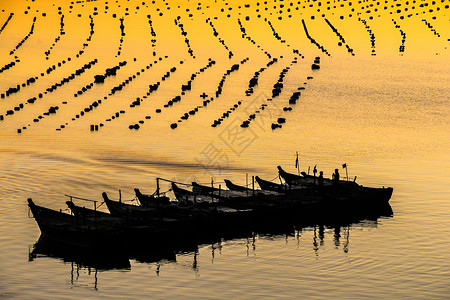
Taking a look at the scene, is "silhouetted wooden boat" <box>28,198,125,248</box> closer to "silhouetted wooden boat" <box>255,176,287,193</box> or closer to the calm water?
the calm water

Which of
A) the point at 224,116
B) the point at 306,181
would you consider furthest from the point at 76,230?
the point at 224,116

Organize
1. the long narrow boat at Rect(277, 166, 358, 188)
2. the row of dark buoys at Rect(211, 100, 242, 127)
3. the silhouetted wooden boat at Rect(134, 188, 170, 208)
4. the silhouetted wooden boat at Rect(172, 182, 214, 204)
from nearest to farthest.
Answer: the silhouetted wooden boat at Rect(134, 188, 170, 208) < the silhouetted wooden boat at Rect(172, 182, 214, 204) < the long narrow boat at Rect(277, 166, 358, 188) < the row of dark buoys at Rect(211, 100, 242, 127)

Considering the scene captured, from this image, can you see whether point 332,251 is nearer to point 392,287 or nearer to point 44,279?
point 392,287

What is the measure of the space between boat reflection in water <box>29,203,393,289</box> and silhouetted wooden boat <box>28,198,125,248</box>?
0.70 meters

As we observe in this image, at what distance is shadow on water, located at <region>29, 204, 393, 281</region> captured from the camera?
307 feet

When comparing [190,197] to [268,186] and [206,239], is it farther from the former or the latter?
[268,186]

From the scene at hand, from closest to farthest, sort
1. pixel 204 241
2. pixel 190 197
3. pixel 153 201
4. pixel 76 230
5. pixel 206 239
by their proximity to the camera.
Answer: pixel 76 230, pixel 204 241, pixel 206 239, pixel 153 201, pixel 190 197

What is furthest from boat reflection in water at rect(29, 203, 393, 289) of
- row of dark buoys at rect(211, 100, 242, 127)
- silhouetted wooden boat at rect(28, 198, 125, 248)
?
row of dark buoys at rect(211, 100, 242, 127)

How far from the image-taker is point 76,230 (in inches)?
3728

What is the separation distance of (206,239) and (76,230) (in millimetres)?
14785

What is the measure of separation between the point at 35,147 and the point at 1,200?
4282 centimetres

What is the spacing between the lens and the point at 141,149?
518ft

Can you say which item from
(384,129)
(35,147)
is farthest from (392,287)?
(384,129)

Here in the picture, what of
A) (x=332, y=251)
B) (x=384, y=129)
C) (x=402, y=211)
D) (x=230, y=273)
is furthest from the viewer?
(x=384, y=129)
